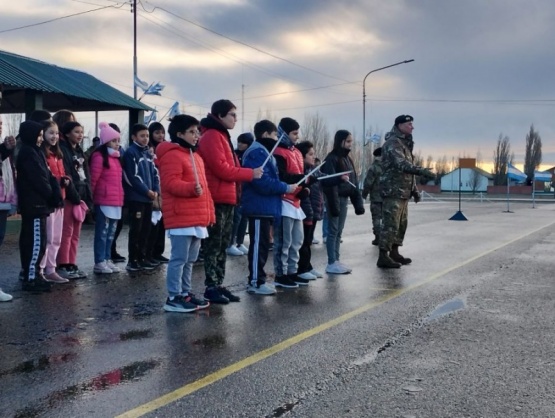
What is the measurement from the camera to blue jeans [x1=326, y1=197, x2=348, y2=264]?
8.93 m

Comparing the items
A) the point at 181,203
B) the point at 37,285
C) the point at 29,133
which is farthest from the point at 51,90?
the point at 181,203

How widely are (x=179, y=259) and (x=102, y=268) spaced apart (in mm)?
2742

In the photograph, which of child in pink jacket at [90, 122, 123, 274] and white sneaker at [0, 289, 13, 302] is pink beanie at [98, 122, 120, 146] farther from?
white sneaker at [0, 289, 13, 302]

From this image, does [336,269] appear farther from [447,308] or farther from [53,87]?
[53,87]

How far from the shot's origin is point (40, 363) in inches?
179

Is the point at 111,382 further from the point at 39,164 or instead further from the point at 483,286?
the point at 483,286

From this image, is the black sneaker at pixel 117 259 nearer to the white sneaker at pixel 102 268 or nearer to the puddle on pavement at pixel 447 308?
the white sneaker at pixel 102 268

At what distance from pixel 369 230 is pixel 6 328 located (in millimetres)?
12595

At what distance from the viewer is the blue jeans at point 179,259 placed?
6.29 metres

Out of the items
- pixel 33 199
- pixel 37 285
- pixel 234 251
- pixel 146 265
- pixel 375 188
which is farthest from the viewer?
pixel 375 188

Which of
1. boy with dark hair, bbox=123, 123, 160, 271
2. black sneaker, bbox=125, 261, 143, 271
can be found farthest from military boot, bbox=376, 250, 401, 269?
black sneaker, bbox=125, 261, 143, 271

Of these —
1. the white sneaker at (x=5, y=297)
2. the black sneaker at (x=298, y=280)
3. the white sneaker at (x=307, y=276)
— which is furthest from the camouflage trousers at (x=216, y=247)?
the white sneaker at (x=5, y=297)

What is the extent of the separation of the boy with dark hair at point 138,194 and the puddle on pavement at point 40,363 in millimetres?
4327

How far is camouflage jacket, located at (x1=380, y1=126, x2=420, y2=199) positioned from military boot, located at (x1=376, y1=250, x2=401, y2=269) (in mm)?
884
